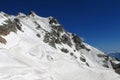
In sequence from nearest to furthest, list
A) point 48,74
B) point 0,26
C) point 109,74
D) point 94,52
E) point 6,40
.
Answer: point 48,74 < point 109,74 < point 6,40 < point 0,26 < point 94,52

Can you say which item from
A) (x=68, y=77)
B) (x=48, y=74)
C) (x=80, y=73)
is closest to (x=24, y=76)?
(x=48, y=74)

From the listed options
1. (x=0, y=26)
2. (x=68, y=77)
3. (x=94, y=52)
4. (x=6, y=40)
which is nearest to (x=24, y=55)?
(x=6, y=40)

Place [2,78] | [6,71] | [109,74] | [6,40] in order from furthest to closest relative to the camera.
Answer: [6,40], [109,74], [6,71], [2,78]

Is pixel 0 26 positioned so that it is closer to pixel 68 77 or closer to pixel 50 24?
pixel 68 77

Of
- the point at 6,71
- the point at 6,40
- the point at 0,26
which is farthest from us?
the point at 0,26

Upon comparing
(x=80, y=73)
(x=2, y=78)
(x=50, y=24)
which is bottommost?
(x=2, y=78)

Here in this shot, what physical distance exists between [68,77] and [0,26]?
71.7ft

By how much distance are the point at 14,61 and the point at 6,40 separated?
12.6m

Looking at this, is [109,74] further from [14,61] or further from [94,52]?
[94,52]

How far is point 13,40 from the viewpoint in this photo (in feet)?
156

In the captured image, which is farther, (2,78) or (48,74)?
(48,74)

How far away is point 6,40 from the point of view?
45.1 meters

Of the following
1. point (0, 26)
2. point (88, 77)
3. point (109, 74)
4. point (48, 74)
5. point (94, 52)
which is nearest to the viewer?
point (48, 74)

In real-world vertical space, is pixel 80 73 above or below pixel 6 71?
above
